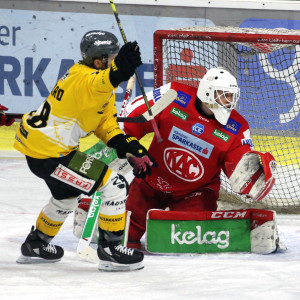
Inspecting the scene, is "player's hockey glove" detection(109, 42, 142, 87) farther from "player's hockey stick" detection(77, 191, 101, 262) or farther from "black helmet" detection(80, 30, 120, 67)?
"player's hockey stick" detection(77, 191, 101, 262)

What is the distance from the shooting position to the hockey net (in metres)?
5.05

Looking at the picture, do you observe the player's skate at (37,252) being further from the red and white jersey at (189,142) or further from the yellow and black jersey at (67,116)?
the red and white jersey at (189,142)

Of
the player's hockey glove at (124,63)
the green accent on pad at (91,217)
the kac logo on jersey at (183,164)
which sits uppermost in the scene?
the player's hockey glove at (124,63)

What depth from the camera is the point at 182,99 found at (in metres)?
4.46

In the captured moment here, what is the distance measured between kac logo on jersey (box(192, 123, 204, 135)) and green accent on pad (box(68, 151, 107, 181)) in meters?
0.81

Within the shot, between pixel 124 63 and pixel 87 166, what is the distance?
52 centimetres

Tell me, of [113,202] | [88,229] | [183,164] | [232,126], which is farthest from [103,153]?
[113,202]

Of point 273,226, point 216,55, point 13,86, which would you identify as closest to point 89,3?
point 13,86

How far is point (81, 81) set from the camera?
3611 mm

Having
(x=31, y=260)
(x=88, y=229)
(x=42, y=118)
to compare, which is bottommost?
(x=31, y=260)

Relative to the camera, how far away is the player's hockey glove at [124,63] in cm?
348

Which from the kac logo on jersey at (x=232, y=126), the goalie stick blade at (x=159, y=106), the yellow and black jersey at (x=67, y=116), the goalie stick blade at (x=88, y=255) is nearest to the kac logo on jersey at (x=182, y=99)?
the kac logo on jersey at (x=232, y=126)

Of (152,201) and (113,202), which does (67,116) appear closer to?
(113,202)

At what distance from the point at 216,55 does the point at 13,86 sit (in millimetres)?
3031
